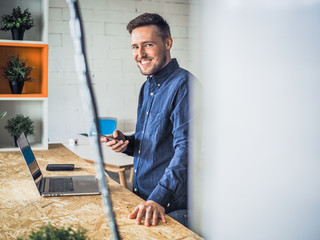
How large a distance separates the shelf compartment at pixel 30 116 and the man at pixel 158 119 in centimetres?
83

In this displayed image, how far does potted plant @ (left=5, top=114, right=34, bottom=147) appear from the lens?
2375 mm

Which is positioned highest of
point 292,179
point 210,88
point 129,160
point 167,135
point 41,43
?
point 41,43

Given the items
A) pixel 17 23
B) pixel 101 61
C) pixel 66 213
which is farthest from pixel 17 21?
pixel 101 61

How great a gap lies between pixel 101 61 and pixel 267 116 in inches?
167

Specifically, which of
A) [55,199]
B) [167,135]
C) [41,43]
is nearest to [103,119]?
[41,43]

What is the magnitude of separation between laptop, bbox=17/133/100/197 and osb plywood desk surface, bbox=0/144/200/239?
0.03m

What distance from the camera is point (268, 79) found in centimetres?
52

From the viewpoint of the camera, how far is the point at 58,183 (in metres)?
1.58

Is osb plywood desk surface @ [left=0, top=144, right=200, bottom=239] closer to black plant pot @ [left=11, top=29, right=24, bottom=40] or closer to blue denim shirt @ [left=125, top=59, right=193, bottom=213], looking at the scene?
blue denim shirt @ [left=125, top=59, right=193, bottom=213]

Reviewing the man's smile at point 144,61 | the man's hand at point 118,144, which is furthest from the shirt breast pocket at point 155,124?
the man's smile at point 144,61

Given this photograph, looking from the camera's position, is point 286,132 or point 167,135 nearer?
point 286,132

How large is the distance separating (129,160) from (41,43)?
1.16 metres

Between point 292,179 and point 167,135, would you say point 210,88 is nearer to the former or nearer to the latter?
point 292,179

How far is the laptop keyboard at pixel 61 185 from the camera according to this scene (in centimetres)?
148
